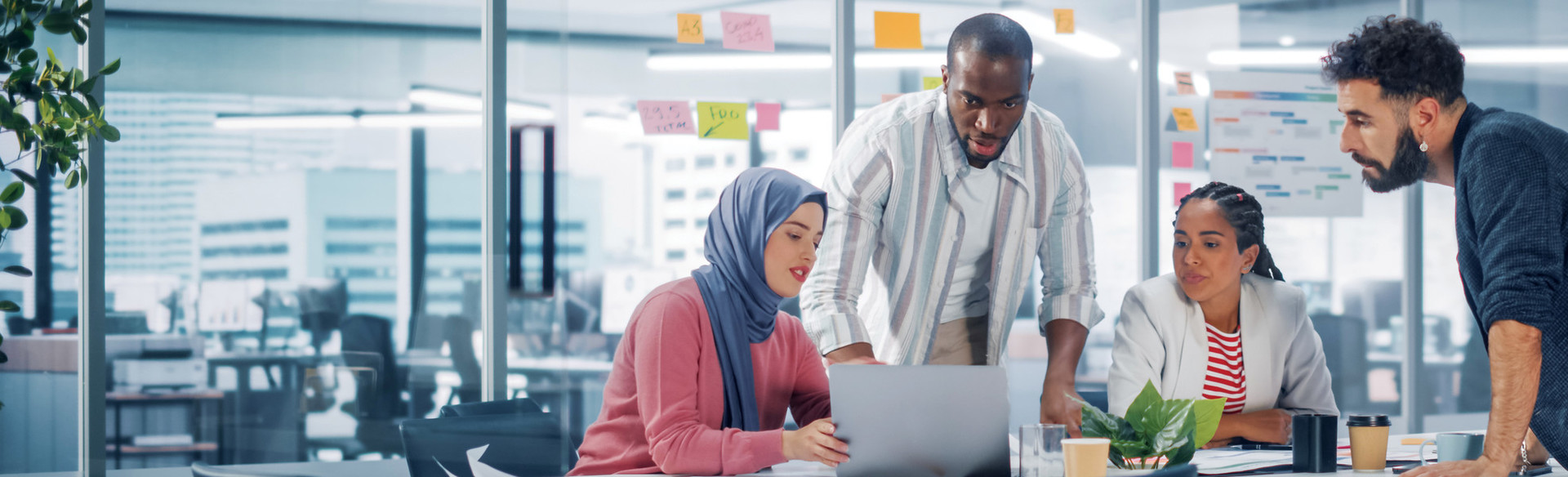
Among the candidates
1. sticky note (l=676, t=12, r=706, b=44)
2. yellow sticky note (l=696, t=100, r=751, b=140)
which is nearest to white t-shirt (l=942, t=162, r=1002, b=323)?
yellow sticky note (l=696, t=100, r=751, b=140)

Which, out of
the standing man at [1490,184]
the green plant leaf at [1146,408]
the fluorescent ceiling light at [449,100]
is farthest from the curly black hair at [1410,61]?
the fluorescent ceiling light at [449,100]

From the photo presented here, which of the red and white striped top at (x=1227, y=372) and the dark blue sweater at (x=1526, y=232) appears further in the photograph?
the red and white striped top at (x=1227, y=372)

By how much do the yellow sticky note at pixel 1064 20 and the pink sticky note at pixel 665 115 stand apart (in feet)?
4.42

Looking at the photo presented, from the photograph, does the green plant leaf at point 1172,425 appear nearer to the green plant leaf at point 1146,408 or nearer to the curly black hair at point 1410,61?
the green plant leaf at point 1146,408

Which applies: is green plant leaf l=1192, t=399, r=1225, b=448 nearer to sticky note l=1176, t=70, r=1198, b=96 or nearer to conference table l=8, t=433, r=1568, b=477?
conference table l=8, t=433, r=1568, b=477

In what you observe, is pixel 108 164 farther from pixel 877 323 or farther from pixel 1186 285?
pixel 1186 285

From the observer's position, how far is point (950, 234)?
2090 millimetres

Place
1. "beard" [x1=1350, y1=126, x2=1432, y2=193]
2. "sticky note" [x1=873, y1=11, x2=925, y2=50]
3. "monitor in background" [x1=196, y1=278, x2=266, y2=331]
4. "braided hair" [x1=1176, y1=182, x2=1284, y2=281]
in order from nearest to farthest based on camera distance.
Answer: "beard" [x1=1350, y1=126, x2=1432, y2=193]
"braided hair" [x1=1176, y1=182, x2=1284, y2=281]
"monitor in background" [x1=196, y1=278, x2=266, y2=331]
"sticky note" [x1=873, y1=11, x2=925, y2=50]

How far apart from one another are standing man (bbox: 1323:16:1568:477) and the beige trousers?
2.52ft

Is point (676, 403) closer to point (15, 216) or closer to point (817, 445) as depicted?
point (817, 445)

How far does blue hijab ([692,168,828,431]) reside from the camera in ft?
5.60

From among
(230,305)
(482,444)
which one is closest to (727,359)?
(482,444)

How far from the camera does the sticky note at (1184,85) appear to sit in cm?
387

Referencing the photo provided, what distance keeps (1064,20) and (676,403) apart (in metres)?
2.64
